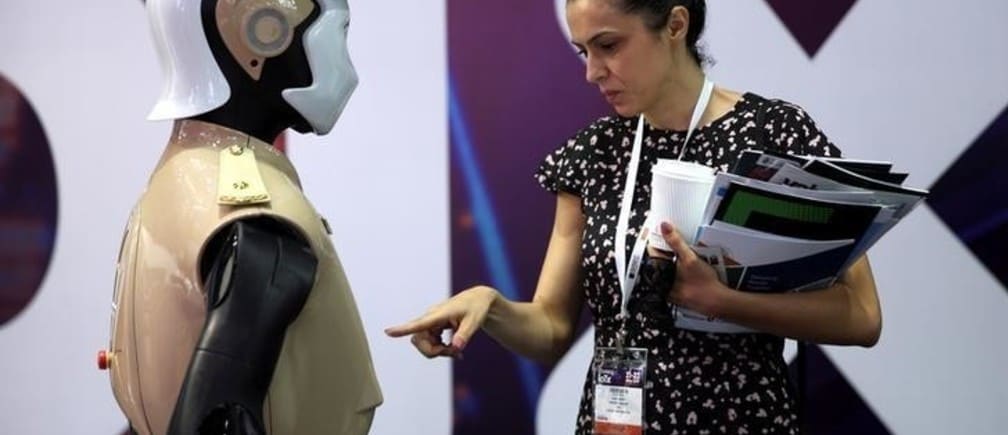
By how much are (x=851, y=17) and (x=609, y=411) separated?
3.87 feet

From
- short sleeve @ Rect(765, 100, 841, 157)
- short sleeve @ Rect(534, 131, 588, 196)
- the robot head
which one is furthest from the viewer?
short sleeve @ Rect(534, 131, 588, 196)

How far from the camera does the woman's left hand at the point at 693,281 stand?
4.28ft

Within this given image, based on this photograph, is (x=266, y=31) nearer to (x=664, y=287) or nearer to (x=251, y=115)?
(x=251, y=115)

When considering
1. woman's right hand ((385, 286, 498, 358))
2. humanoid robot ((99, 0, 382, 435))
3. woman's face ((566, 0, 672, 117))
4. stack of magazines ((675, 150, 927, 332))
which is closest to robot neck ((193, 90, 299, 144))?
humanoid robot ((99, 0, 382, 435))

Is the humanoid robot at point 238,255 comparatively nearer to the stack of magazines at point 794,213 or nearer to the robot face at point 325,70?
the robot face at point 325,70

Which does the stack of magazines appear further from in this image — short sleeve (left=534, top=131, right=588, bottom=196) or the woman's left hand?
short sleeve (left=534, top=131, right=588, bottom=196)

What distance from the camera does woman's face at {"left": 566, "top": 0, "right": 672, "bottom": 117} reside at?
1483 millimetres

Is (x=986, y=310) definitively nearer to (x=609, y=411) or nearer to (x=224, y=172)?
(x=609, y=411)

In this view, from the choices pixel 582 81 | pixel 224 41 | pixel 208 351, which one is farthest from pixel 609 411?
pixel 582 81

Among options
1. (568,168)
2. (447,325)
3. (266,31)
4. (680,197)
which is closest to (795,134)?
(680,197)

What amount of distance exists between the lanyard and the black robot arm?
1.37ft

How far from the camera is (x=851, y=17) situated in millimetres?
2225

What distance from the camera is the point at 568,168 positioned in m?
1.63

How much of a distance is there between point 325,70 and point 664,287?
508mm
